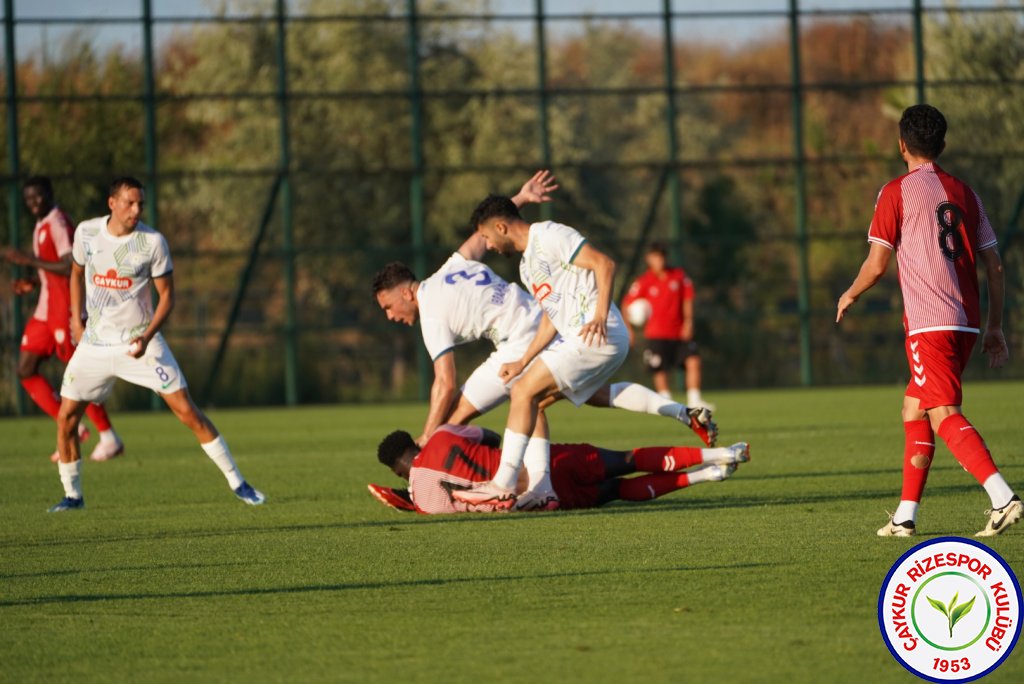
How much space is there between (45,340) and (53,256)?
0.96m

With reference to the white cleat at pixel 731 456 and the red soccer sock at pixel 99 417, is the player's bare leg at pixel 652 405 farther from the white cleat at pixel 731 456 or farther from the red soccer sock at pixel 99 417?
the red soccer sock at pixel 99 417

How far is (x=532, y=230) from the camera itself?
950cm

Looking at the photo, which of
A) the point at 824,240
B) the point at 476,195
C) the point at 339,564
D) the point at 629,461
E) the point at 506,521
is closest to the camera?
the point at 339,564

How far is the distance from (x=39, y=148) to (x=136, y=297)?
704 inches

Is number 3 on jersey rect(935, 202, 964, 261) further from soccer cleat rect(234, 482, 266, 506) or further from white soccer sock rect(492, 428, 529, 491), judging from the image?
soccer cleat rect(234, 482, 266, 506)

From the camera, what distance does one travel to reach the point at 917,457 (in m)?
8.05

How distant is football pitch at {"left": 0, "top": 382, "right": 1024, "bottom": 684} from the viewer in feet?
18.0

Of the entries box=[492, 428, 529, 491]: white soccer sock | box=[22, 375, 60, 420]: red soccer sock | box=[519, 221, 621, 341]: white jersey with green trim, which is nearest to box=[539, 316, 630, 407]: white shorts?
box=[519, 221, 621, 341]: white jersey with green trim

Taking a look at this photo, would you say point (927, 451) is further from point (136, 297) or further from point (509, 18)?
point (509, 18)

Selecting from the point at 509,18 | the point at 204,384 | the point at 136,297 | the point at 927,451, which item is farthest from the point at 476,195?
the point at 927,451

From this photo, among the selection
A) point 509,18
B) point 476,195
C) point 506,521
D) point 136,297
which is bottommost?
point 506,521

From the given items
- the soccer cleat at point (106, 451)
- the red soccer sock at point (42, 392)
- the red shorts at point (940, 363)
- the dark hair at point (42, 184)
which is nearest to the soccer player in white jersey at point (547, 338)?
the red shorts at point (940, 363)

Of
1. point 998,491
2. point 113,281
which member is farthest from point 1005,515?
point 113,281

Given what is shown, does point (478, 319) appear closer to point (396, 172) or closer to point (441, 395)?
point (441, 395)
